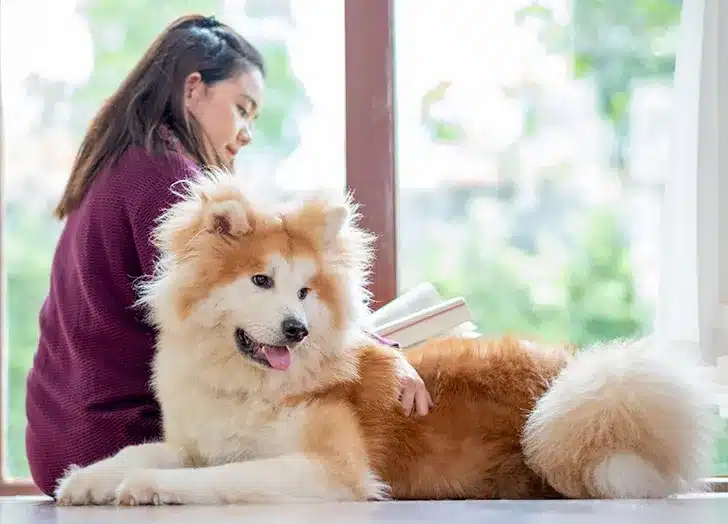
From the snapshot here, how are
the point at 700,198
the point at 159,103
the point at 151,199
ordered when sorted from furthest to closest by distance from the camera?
1. the point at 700,198
2. the point at 159,103
3. the point at 151,199

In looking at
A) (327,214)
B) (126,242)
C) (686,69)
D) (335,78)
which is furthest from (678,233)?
(126,242)

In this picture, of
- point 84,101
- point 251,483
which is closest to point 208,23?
point 84,101

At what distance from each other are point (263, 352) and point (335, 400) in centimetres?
15

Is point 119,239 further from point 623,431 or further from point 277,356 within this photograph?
point 623,431

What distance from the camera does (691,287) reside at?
259 cm

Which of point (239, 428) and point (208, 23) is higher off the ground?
point (208, 23)

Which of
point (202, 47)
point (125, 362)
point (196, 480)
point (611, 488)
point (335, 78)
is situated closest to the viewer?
point (196, 480)

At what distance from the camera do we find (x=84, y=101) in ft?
10.2

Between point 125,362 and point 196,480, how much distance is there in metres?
0.54

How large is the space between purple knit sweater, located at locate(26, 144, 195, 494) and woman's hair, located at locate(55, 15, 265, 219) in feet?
0.22

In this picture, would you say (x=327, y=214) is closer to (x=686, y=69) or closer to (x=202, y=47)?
(x=202, y=47)

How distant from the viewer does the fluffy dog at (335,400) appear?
157 centimetres

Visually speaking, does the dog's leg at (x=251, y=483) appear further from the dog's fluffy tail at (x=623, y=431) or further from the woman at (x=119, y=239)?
the woman at (x=119, y=239)

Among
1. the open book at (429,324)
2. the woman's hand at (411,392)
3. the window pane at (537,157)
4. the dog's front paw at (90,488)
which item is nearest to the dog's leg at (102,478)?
the dog's front paw at (90,488)
